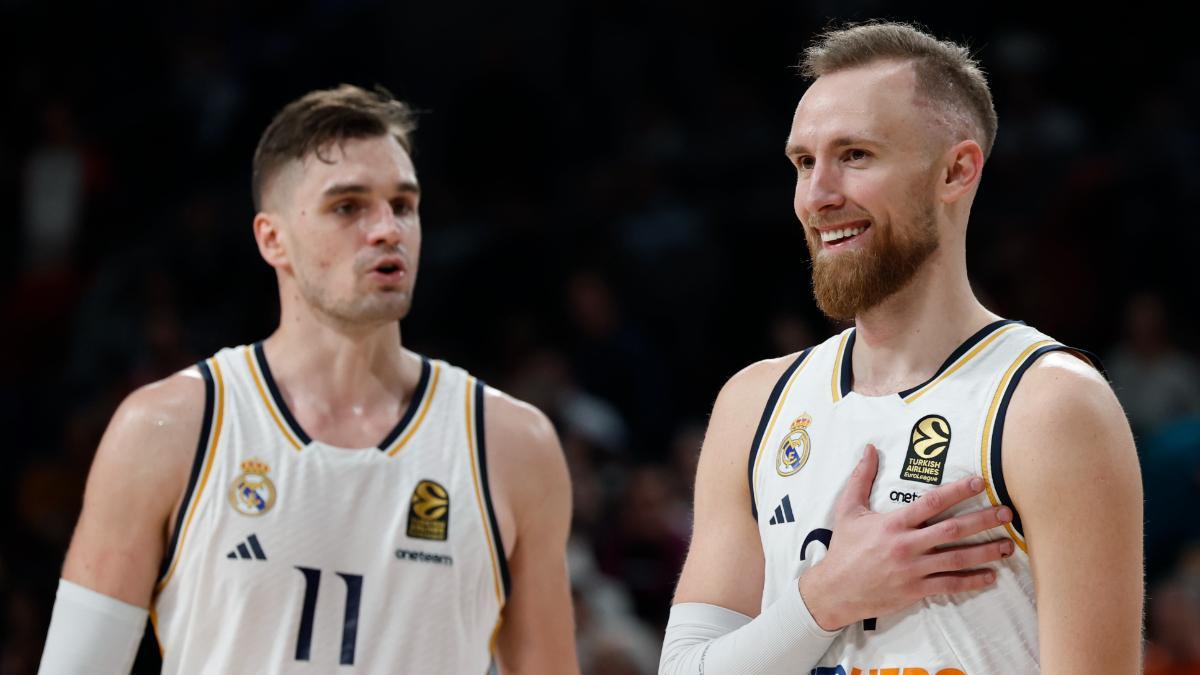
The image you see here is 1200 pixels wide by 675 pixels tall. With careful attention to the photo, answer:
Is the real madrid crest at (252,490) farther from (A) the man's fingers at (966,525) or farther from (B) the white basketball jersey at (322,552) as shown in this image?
(A) the man's fingers at (966,525)

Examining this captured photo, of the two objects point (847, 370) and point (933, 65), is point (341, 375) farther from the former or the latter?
point (933, 65)

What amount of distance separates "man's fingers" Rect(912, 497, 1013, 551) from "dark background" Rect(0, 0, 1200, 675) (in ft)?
15.0

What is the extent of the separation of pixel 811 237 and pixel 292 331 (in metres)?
1.89

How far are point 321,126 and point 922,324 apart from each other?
2.12 meters

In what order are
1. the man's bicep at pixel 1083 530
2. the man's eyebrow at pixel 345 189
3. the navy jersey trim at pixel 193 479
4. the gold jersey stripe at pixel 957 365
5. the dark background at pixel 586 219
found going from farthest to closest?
the dark background at pixel 586 219
the man's eyebrow at pixel 345 189
the navy jersey trim at pixel 193 479
the gold jersey stripe at pixel 957 365
the man's bicep at pixel 1083 530

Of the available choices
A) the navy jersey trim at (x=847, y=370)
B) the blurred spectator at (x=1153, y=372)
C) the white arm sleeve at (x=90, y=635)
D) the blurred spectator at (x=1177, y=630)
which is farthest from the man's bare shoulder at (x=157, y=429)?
the blurred spectator at (x=1153, y=372)

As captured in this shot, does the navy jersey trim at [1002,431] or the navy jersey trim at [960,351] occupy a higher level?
the navy jersey trim at [960,351]

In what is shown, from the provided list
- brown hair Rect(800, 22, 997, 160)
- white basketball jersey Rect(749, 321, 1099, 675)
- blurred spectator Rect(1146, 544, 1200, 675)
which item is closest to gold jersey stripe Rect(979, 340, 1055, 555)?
white basketball jersey Rect(749, 321, 1099, 675)

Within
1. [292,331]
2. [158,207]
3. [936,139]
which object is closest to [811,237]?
[936,139]

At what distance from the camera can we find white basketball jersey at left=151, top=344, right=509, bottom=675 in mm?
4211

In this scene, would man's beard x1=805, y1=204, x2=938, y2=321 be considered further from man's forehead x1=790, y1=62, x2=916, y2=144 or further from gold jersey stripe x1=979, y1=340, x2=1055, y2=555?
gold jersey stripe x1=979, y1=340, x2=1055, y2=555

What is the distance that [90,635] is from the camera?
4176 mm

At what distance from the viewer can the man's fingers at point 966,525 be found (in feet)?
10.2

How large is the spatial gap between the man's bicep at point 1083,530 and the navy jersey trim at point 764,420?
0.70m
